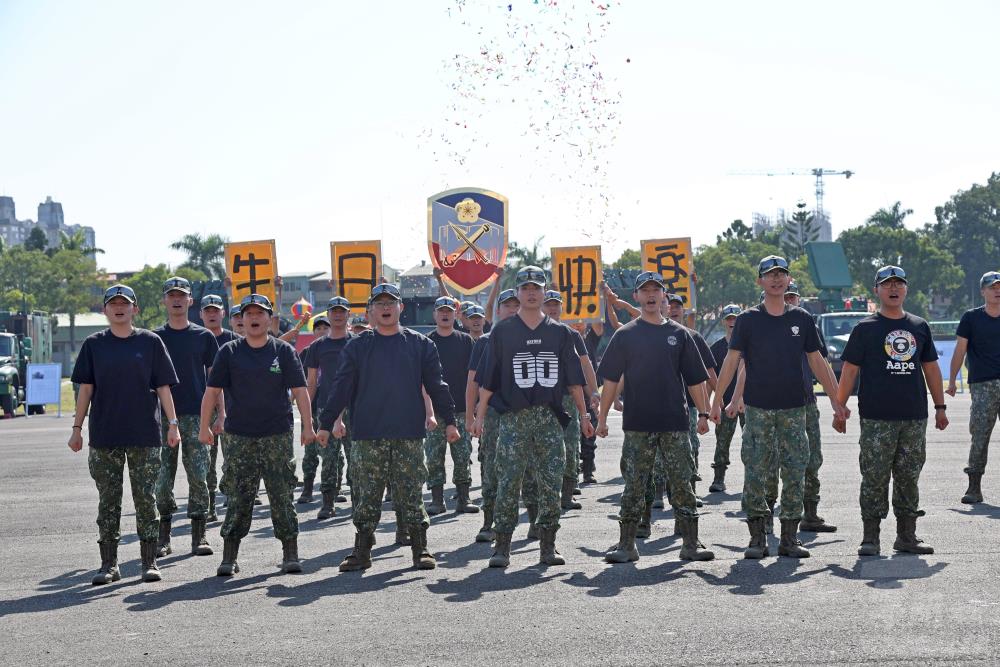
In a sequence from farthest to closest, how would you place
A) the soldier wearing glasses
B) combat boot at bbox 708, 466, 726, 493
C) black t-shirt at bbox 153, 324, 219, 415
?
combat boot at bbox 708, 466, 726, 493 → black t-shirt at bbox 153, 324, 219, 415 → the soldier wearing glasses

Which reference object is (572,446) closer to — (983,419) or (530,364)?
(530,364)

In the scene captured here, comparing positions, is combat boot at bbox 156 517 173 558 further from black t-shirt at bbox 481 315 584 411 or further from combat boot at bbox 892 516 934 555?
combat boot at bbox 892 516 934 555

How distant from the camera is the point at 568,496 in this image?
12344 mm

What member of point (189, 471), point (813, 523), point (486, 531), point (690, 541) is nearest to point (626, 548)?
point (690, 541)

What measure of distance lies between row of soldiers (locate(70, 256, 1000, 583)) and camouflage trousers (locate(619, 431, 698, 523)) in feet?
0.04

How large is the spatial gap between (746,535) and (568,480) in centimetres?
270

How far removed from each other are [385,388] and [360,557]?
1.25m

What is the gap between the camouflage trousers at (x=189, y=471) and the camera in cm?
977

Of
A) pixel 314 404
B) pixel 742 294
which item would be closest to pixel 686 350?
pixel 314 404

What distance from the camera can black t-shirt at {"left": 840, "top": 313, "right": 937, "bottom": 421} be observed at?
29.7 ft

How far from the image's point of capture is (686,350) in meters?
9.17

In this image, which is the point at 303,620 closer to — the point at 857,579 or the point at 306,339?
the point at 857,579

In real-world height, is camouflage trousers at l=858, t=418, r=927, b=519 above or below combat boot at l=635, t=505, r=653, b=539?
above

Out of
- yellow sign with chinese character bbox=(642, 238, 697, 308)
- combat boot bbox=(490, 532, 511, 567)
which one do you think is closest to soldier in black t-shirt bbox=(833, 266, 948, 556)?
combat boot bbox=(490, 532, 511, 567)
